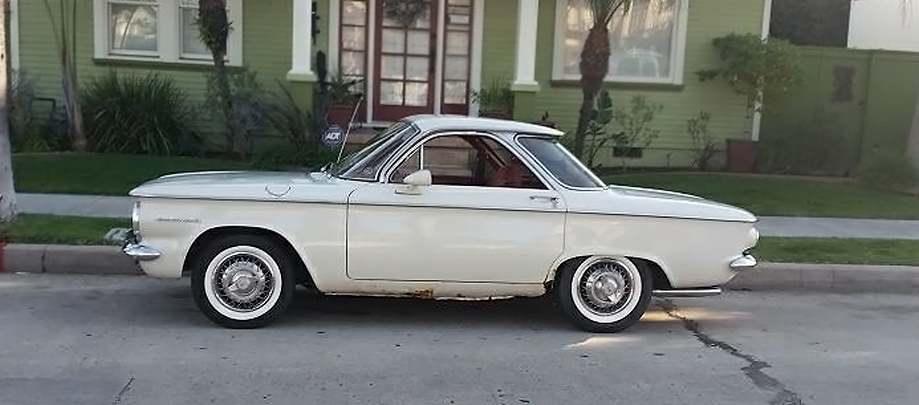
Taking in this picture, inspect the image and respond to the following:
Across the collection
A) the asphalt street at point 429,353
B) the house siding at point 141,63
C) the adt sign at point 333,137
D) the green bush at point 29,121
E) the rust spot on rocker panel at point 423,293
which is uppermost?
the house siding at point 141,63

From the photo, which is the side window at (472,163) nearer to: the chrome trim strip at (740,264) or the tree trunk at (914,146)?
the chrome trim strip at (740,264)

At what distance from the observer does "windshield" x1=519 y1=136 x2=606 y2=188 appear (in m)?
6.90

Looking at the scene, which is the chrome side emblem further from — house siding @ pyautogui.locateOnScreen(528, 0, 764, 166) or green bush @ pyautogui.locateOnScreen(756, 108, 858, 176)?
green bush @ pyautogui.locateOnScreen(756, 108, 858, 176)

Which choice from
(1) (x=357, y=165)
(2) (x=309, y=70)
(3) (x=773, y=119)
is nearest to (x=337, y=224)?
(1) (x=357, y=165)

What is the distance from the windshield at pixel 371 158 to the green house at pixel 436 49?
836 cm

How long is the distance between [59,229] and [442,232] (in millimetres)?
4542

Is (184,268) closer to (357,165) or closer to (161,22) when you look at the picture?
(357,165)

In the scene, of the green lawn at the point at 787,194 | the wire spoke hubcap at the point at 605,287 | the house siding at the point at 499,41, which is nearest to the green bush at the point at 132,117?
the house siding at the point at 499,41

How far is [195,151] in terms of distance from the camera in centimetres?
1537

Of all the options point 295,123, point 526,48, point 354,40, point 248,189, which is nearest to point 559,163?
point 248,189

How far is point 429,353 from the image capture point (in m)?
6.23

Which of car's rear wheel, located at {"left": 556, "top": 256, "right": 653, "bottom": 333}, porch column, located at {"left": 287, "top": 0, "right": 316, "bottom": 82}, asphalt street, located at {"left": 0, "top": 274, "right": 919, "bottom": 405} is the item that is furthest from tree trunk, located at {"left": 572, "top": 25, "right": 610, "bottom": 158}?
car's rear wheel, located at {"left": 556, "top": 256, "right": 653, "bottom": 333}

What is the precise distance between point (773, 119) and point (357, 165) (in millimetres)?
12087

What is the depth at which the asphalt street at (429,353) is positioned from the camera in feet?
17.7
